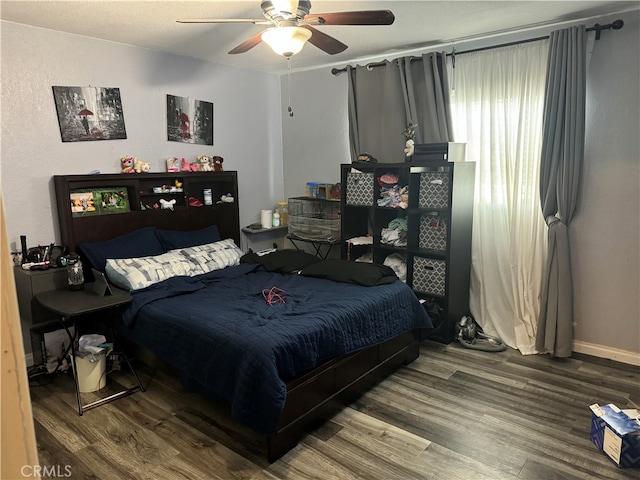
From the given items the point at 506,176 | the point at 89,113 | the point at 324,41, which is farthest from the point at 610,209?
the point at 89,113

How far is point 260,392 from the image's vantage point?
7.19ft

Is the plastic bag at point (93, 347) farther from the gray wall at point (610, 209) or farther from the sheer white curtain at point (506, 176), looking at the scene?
the gray wall at point (610, 209)

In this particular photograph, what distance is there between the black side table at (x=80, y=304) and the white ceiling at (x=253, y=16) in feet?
6.04

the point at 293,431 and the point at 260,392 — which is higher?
the point at 260,392

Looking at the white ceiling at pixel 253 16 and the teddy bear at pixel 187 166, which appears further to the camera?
the teddy bear at pixel 187 166

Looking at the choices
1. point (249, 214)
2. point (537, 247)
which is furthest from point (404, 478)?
point (249, 214)

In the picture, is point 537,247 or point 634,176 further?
point 537,247

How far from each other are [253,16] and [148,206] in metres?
1.84

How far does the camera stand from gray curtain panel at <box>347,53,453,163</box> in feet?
12.4

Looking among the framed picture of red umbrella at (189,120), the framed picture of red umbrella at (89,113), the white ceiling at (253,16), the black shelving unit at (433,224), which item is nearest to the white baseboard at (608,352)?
the black shelving unit at (433,224)

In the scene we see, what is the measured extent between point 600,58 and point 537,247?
1.43 metres

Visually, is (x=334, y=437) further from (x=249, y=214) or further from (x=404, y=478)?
(x=249, y=214)

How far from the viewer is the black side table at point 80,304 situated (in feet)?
8.79

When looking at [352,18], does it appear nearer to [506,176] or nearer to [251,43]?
[251,43]
